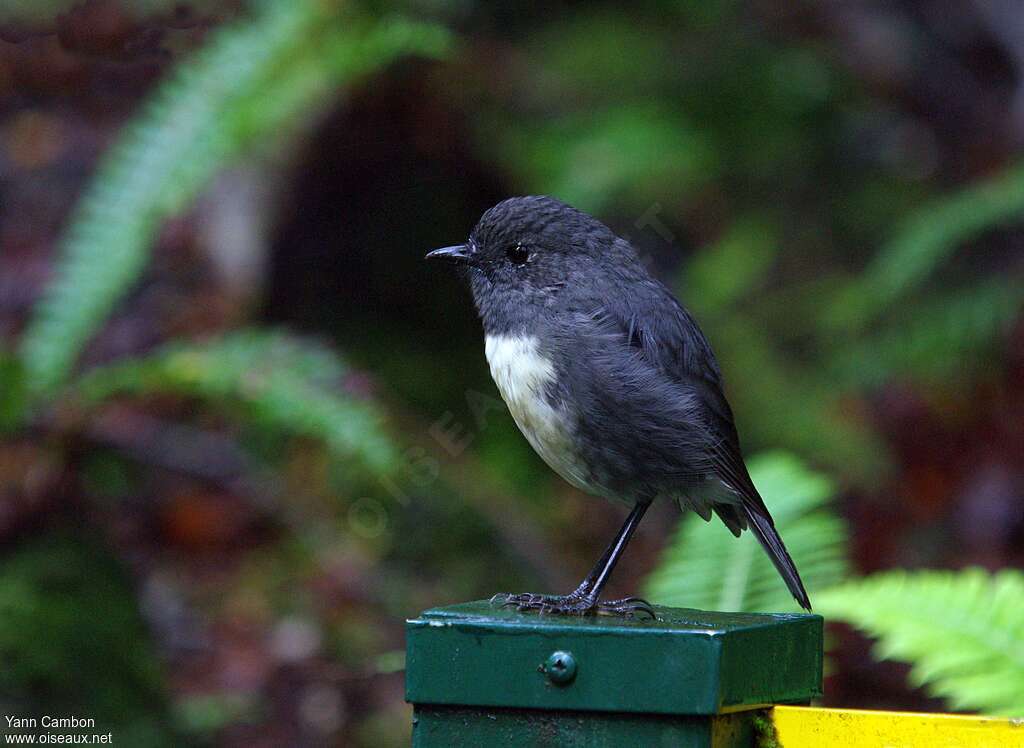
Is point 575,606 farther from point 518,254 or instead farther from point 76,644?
point 76,644

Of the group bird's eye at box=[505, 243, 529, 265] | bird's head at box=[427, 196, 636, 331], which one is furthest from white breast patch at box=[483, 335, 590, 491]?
bird's eye at box=[505, 243, 529, 265]

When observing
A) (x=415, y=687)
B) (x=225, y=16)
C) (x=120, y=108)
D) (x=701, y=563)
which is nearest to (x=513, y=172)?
(x=225, y=16)

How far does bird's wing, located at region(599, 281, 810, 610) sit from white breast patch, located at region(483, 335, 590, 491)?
0.20 metres

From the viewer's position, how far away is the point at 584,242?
3.03 m

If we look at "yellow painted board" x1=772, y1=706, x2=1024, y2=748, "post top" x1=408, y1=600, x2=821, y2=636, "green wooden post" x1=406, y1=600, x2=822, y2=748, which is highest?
"post top" x1=408, y1=600, x2=821, y2=636

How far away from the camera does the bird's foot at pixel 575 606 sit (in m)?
2.27

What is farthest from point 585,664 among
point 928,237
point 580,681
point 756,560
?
point 928,237

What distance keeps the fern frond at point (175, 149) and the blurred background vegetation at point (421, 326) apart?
0.02 m

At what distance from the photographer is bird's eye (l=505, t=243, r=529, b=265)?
3.05 metres

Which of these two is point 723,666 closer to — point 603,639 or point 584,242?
point 603,639

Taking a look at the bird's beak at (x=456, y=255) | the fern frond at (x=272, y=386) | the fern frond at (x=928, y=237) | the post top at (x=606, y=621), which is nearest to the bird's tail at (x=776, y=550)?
the post top at (x=606, y=621)

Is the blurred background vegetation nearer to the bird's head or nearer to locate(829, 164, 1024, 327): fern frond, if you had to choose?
locate(829, 164, 1024, 327): fern frond

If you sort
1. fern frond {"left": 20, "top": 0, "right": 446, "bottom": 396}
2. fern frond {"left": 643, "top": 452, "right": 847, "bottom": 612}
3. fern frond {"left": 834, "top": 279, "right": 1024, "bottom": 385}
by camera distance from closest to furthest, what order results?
fern frond {"left": 643, "top": 452, "right": 847, "bottom": 612}, fern frond {"left": 20, "top": 0, "right": 446, "bottom": 396}, fern frond {"left": 834, "top": 279, "right": 1024, "bottom": 385}

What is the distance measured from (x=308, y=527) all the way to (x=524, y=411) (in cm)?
306
